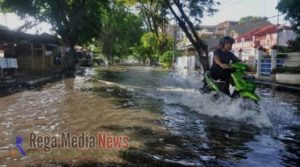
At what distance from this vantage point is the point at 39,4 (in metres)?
31.2

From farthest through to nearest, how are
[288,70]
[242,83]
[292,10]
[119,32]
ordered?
[119,32] → [292,10] → [288,70] → [242,83]

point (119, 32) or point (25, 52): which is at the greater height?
point (119, 32)

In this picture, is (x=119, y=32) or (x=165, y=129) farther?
(x=119, y=32)

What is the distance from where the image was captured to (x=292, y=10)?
25.5 meters

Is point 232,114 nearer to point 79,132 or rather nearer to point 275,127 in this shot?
point 275,127

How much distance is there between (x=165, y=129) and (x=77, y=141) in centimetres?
205

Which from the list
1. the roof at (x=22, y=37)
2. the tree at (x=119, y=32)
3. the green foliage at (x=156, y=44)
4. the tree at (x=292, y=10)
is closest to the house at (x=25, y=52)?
the roof at (x=22, y=37)

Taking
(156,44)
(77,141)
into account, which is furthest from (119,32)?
(77,141)

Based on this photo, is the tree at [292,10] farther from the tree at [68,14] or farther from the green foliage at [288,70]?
the tree at [68,14]

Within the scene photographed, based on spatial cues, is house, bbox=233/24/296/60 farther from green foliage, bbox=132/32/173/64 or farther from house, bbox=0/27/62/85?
house, bbox=0/27/62/85

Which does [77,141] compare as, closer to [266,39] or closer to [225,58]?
[225,58]

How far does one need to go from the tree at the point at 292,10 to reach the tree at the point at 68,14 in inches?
697

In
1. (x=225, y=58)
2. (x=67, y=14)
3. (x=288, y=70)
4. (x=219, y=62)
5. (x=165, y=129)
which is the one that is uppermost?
(x=67, y=14)

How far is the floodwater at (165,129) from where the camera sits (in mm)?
5691
